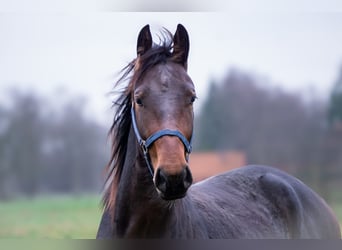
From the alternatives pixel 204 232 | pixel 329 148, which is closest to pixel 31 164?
pixel 329 148

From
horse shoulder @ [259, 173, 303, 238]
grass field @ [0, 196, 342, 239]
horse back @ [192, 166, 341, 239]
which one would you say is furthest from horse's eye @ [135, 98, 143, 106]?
grass field @ [0, 196, 342, 239]

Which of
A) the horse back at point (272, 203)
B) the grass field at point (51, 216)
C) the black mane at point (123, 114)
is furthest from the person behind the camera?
the grass field at point (51, 216)

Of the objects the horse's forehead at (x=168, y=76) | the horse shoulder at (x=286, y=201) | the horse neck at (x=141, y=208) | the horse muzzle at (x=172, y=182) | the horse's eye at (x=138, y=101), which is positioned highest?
the horse's forehead at (x=168, y=76)

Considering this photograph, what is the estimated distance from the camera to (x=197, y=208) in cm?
201

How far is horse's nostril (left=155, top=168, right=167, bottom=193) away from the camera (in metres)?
1.57

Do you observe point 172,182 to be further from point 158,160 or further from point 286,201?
point 286,201

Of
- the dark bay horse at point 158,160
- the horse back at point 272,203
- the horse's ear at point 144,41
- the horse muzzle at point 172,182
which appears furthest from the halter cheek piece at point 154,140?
the horse back at point 272,203

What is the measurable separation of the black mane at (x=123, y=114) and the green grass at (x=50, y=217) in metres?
0.92

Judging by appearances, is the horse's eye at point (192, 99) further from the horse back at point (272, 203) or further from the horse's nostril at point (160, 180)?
the horse back at point (272, 203)

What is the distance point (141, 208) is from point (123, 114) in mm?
368

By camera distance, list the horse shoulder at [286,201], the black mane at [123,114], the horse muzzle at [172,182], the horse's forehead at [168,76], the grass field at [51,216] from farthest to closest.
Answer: the grass field at [51,216]
the horse shoulder at [286,201]
the black mane at [123,114]
the horse's forehead at [168,76]
the horse muzzle at [172,182]

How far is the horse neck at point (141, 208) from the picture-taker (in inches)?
70.1

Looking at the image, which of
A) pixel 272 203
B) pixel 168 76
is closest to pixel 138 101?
pixel 168 76

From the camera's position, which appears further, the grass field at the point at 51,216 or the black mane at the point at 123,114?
the grass field at the point at 51,216
